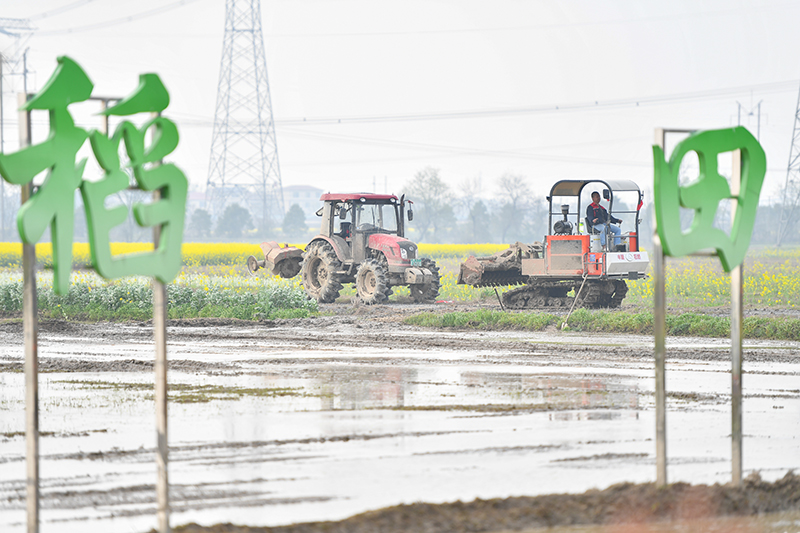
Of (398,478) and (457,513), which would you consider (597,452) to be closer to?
(398,478)

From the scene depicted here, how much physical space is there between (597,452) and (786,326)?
11.2m

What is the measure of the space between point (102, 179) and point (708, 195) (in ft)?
12.6

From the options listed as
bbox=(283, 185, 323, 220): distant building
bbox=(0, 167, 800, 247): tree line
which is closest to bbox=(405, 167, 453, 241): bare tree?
bbox=(0, 167, 800, 247): tree line

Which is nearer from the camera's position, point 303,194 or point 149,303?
point 149,303

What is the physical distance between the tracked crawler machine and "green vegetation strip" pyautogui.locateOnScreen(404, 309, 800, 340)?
87 cm

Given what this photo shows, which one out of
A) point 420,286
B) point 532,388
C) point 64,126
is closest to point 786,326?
point 532,388

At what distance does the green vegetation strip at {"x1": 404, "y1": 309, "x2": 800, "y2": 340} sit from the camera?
707 inches

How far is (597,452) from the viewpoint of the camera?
799cm

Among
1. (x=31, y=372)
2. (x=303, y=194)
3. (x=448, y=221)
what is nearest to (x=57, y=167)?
(x=31, y=372)

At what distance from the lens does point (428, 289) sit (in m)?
25.5

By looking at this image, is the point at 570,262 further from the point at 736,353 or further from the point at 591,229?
the point at 736,353

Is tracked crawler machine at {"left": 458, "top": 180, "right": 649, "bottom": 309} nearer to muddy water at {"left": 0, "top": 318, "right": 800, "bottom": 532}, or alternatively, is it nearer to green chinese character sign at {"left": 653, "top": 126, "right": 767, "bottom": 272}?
muddy water at {"left": 0, "top": 318, "right": 800, "bottom": 532}

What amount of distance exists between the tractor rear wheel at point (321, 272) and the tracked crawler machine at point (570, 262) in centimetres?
368

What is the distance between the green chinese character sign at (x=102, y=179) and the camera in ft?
17.7
